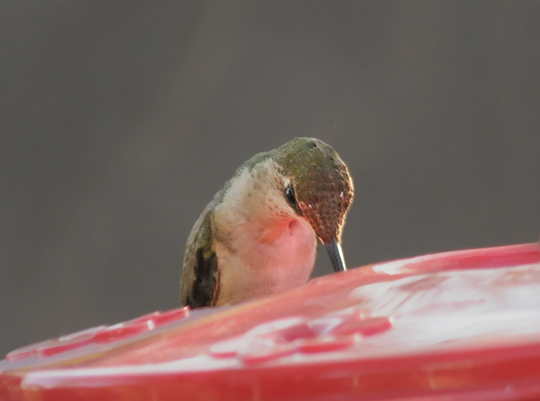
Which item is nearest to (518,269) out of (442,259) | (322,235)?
(442,259)

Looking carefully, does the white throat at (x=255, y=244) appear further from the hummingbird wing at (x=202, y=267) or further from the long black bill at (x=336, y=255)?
the long black bill at (x=336, y=255)

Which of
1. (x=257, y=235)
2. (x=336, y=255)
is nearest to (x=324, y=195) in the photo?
(x=336, y=255)

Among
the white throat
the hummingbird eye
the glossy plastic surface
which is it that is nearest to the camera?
the glossy plastic surface

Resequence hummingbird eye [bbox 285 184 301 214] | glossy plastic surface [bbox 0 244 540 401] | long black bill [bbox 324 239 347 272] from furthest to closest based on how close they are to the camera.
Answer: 1. hummingbird eye [bbox 285 184 301 214]
2. long black bill [bbox 324 239 347 272]
3. glossy plastic surface [bbox 0 244 540 401]

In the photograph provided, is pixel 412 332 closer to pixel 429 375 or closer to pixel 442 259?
pixel 429 375

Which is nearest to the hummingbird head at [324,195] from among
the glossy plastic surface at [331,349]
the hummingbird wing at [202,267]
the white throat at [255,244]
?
the white throat at [255,244]

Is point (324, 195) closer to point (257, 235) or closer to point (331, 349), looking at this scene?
point (257, 235)

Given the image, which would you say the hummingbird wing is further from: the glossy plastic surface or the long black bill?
the glossy plastic surface

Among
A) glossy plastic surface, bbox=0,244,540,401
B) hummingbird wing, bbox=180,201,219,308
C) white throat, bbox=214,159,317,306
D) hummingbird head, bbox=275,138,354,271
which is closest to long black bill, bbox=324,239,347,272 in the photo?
hummingbird head, bbox=275,138,354,271
